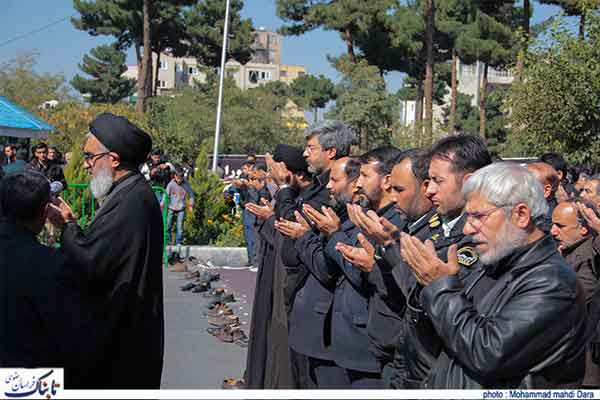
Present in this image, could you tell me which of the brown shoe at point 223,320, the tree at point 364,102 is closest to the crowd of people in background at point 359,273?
the brown shoe at point 223,320

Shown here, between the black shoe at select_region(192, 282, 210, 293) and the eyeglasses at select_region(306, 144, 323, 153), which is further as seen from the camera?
the black shoe at select_region(192, 282, 210, 293)

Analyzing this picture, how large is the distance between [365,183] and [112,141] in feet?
5.02

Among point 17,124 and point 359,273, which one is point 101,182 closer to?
point 359,273

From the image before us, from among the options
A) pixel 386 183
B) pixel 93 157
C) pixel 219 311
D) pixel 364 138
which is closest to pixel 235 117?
pixel 364 138

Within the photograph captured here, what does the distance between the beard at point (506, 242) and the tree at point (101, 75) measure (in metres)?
61.6

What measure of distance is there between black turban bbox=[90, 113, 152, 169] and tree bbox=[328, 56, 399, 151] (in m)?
33.6

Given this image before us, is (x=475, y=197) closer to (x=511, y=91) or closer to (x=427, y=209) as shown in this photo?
(x=427, y=209)

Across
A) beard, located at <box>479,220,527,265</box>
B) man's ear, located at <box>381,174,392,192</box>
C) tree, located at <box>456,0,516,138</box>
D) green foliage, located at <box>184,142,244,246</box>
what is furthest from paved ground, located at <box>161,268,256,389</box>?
tree, located at <box>456,0,516,138</box>

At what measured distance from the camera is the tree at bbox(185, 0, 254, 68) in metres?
47.8

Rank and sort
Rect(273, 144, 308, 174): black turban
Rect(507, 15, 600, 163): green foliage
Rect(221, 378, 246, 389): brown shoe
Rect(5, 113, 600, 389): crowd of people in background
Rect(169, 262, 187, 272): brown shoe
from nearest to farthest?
Rect(5, 113, 600, 389): crowd of people in background, Rect(273, 144, 308, 174): black turban, Rect(221, 378, 246, 389): brown shoe, Rect(169, 262, 187, 272): brown shoe, Rect(507, 15, 600, 163): green foliage

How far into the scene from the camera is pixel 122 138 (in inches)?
176

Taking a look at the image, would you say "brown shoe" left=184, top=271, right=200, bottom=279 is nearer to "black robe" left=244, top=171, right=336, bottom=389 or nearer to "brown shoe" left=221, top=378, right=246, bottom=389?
"brown shoe" left=221, top=378, right=246, bottom=389

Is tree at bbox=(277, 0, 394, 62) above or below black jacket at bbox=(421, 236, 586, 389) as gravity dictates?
above

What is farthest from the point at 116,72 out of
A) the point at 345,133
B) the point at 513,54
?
the point at 345,133
